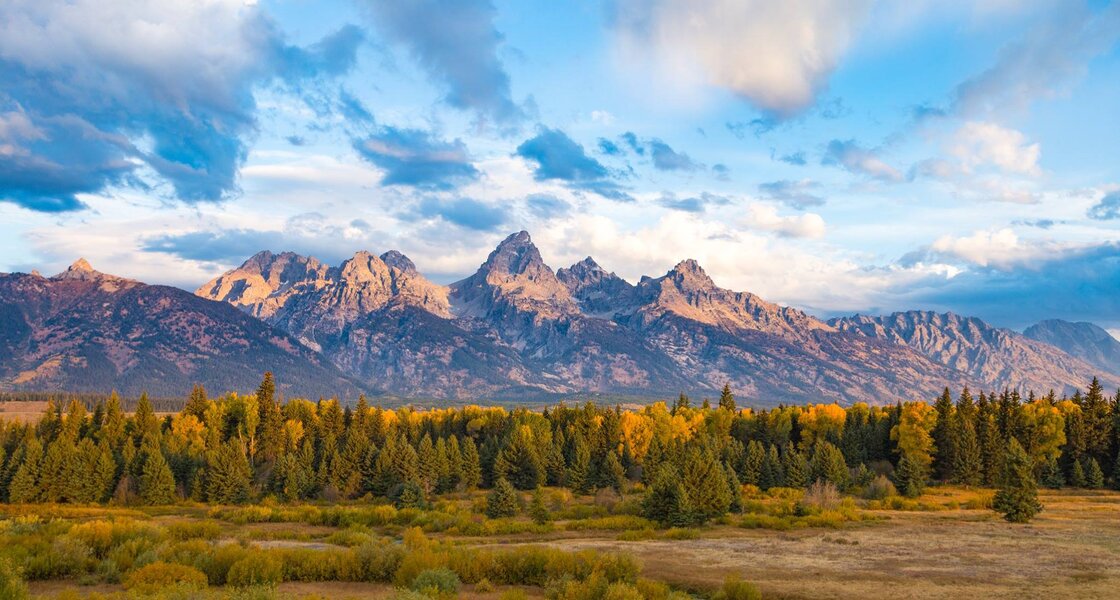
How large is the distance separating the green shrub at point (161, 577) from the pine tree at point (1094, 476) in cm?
10682

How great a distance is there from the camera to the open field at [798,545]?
3409 centimetres

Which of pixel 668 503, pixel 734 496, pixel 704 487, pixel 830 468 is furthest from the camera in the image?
pixel 830 468

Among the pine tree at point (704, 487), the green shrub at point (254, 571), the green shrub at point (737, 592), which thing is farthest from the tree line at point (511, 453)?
the green shrub at point (254, 571)

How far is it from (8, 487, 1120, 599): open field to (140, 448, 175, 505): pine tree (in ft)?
26.3

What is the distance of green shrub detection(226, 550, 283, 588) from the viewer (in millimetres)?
32688

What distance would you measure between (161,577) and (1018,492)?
6376 centimetres

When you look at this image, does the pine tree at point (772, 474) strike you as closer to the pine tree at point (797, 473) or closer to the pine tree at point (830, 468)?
the pine tree at point (797, 473)

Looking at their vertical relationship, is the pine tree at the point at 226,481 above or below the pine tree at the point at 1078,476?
below

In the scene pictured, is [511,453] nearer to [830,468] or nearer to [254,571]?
[830,468]

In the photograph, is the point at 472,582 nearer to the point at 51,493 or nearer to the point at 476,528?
the point at 476,528

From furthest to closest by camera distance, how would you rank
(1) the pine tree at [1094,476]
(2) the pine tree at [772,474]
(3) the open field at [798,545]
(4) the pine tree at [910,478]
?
(2) the pine tree at [772,474]
(1) the pine tree at [1094,476]
(4) the pine tree at [910,478]
(3) the open field at [798,545]

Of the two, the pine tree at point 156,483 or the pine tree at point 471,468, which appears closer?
the pine tree at point 156,483

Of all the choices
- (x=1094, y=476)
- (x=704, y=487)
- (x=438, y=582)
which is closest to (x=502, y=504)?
(x=704, y=487)

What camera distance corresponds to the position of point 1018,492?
200 feet
